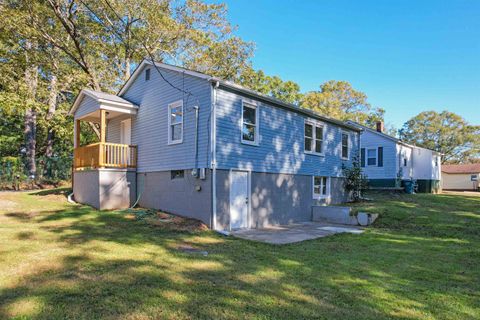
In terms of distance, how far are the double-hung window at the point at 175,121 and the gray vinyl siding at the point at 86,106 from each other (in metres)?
3.51

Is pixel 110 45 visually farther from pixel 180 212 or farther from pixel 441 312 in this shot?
pixel 441 312

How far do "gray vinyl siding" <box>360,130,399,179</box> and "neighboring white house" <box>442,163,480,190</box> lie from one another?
2309cm

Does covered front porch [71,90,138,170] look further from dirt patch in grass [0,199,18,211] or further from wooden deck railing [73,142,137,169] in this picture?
dirt patch in grass [0,199,18,211]

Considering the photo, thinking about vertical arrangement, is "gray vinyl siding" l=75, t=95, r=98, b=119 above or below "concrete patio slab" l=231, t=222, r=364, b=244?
above

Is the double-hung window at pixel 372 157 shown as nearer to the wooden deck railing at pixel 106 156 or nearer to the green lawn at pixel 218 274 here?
the green lawn at pixel 218 274

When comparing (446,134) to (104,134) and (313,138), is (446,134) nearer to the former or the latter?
(313,138)

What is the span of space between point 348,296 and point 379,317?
75 centimetres

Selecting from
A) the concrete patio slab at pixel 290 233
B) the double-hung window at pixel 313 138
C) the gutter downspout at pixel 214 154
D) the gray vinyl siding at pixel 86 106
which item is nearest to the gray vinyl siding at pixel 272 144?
the gutter downspout at pixel 214 154

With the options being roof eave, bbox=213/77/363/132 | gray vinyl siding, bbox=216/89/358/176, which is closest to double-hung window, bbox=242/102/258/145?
gray vinyl siding, bbox=216/89/358/176

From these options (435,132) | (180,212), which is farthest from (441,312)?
(435,132)

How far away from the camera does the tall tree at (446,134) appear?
48875mm

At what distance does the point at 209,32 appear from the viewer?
24828 mm

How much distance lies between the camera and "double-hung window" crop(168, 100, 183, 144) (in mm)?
12070

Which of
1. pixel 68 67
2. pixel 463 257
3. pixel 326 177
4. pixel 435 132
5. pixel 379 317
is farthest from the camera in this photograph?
pixel 435 132
